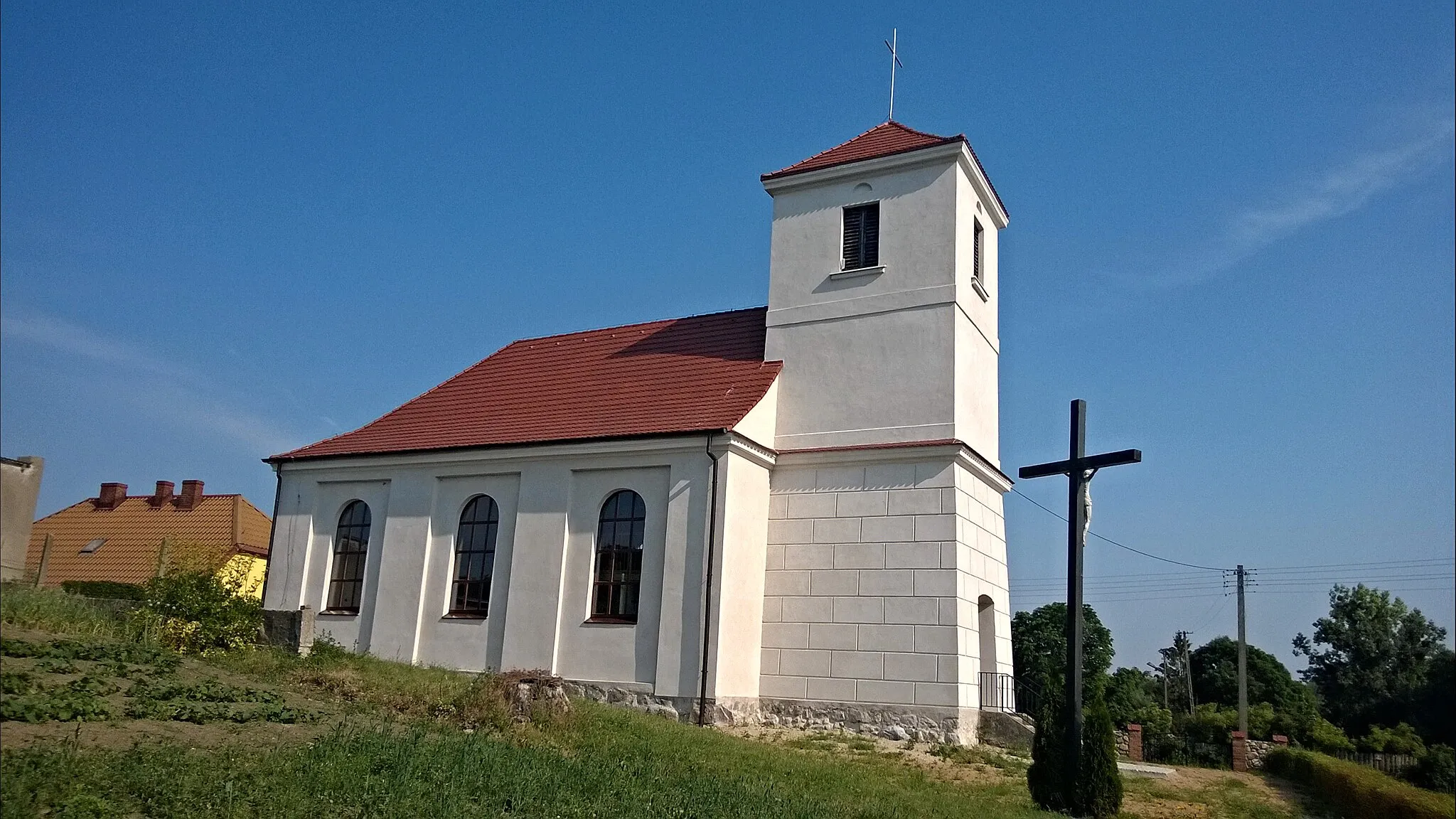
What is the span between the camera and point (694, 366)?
23.0m

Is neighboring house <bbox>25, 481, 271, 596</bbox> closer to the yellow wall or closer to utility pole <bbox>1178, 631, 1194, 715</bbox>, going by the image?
the yellow wall

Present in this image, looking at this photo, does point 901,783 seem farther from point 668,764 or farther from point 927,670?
point 927,670

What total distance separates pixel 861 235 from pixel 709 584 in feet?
26.4

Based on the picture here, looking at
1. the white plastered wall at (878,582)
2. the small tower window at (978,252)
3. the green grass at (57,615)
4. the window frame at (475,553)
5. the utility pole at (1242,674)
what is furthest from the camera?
the utility pole at (1242,674)

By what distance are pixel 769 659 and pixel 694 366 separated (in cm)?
651

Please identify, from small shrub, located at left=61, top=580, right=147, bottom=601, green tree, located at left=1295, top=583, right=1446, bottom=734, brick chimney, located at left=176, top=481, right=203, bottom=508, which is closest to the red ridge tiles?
small shrub, located at left=61, top=580, right=147, bottom=601

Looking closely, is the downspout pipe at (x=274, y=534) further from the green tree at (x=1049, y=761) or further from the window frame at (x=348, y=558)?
the green tree at (x=1049, y=761)

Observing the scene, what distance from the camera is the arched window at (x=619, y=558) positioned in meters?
20.4

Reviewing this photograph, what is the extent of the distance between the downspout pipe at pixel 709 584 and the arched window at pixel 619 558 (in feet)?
5.31

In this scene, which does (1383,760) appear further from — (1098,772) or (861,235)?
(861,235)

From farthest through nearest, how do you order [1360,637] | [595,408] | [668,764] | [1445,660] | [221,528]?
[1360,637], [221,528], [1445,660], [595,408], [668,764]

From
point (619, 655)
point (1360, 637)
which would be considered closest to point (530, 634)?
point (619, 655)

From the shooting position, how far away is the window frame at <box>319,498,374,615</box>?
23795 mm

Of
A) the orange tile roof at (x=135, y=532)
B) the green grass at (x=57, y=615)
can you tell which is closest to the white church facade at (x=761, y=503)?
the green grass at (x=57, y=615)
